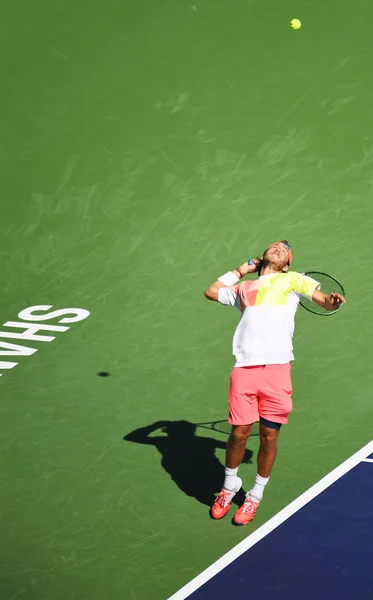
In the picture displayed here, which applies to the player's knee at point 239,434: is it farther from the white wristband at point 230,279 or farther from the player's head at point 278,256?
the player's head at point 278,256

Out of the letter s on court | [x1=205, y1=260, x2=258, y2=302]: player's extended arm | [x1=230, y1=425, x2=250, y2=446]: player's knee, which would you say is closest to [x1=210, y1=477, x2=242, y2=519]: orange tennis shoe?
[x1=230, y1=425, x2=250, y2=446]: player's knee

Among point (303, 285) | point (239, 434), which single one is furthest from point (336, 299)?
point (239, 434)

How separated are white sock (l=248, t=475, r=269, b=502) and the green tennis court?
0.18 metres

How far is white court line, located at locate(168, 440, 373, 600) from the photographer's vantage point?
8.30 metres

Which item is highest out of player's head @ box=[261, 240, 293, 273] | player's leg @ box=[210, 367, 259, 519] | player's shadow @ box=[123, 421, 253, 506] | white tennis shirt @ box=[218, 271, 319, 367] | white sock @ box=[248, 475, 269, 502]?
player's head @ box=[261, 240, 293, 273]

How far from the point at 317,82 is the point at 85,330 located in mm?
5106

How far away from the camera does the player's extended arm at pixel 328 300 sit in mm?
8570

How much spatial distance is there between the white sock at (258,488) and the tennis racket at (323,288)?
1.41 metres

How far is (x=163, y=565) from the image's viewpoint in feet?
28.0

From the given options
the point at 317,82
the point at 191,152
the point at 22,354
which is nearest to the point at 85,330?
the point at 22,354

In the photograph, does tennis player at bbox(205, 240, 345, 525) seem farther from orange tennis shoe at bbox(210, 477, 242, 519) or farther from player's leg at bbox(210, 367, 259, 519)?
orange tennis shoe at bbox(210, 477, 242, 519)

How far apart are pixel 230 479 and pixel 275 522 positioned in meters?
0.50

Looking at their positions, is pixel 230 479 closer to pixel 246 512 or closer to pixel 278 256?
pixel 246 512

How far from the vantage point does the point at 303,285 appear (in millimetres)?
8836
